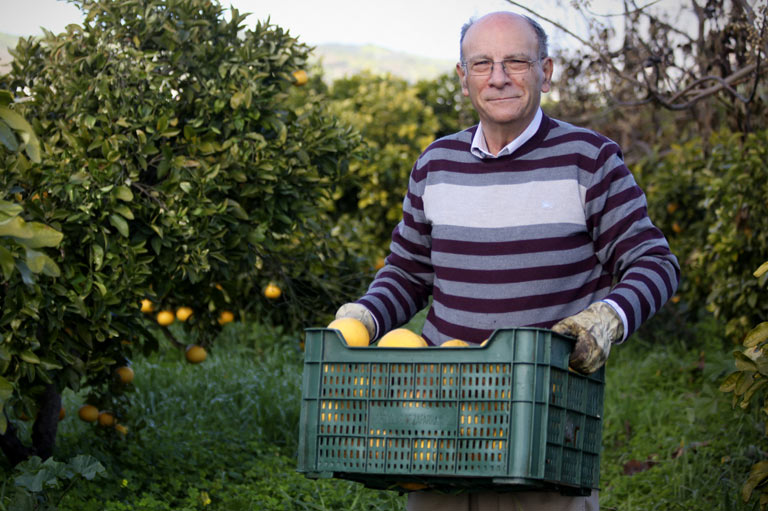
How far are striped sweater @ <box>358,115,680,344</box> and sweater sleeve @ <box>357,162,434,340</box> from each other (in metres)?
0.10

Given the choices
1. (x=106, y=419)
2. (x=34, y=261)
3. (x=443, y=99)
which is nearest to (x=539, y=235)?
(x=34, y=261)

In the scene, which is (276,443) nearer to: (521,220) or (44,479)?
(44,479)

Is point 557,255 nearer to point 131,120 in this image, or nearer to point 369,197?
point 131,120

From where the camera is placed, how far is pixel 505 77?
2215mm

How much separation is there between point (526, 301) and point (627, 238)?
26cm

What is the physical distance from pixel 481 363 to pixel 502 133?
0.68 metres

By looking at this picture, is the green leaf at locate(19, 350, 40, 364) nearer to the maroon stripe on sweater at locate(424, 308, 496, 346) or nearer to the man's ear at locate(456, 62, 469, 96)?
the maroon stripe on sweater at locate(424, 308, 496, 346)

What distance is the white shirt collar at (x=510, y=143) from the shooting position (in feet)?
7.31

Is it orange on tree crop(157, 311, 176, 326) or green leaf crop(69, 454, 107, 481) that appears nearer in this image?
green leaf crop(69, 454, 107, 481)

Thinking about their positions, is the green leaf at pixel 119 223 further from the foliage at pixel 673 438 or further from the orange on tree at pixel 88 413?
the foliage at pixel 673 438

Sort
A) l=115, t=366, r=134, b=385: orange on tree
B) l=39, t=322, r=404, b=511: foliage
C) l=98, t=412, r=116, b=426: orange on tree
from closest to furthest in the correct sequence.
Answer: l=39, t=322, r=404, b=511: foliage < l=115, t=366, r=134, b=385: orange on tree < l=98, t=412, r=116, b=426: orange on tree

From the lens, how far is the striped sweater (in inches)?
84.0

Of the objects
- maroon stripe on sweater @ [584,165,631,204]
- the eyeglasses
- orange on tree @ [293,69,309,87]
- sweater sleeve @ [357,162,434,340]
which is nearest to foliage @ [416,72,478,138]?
orange on tree @ [293,69,309,87]

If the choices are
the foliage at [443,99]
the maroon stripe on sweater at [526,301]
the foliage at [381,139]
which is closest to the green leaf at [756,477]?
the maroon stripe on sweater at [526,301]
